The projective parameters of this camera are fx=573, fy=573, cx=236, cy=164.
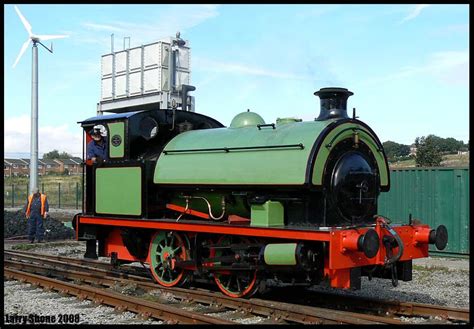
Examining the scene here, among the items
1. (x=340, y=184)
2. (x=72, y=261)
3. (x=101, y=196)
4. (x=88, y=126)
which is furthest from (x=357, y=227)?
(x=72, y=261)

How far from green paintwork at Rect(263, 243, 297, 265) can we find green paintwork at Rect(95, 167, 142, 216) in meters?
2.65

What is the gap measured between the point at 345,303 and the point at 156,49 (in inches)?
737

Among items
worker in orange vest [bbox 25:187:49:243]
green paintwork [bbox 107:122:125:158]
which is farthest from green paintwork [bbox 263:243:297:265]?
worker in orange vest [bbox 25:187:49:243]

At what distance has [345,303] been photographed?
788 centimetres

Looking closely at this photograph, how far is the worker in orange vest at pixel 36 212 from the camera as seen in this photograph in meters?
16.2

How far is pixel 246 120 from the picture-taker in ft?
29.5

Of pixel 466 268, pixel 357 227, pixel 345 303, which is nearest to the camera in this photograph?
pixel 357 227

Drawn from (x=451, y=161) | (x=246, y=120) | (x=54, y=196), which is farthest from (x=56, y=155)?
(x=246, y=120)

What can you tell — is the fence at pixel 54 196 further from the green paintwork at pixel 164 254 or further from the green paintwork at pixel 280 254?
the green paintwork at pixel 280 254

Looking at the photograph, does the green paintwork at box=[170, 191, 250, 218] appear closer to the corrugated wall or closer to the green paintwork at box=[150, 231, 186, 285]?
the green paintwork at box=[150, 231, 186, 285]

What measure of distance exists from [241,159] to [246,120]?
1.17 meters

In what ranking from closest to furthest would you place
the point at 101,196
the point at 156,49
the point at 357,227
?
the point at 357,227, the point at 101,196, the point at 156,49

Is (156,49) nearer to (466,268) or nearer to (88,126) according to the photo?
(88,126)

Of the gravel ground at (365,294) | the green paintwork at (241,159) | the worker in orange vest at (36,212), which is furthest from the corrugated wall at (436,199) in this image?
the worker in orange vest at (36,212)
